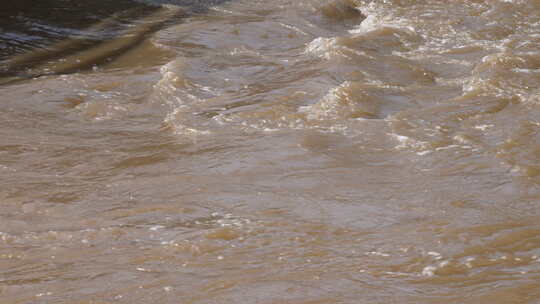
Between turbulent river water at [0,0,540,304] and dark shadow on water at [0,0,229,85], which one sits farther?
dark shadow on water at [0,0,229,85]

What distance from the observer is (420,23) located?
8602 millimetres

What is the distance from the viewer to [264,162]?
13.8ft

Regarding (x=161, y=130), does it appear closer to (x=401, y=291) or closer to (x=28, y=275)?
(x=28, y=275)

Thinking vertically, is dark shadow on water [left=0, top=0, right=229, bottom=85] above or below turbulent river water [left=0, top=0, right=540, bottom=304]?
above

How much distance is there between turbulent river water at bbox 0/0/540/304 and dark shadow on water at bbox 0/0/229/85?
1.4 inches

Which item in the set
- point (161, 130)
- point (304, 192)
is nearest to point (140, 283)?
point (304, 192)

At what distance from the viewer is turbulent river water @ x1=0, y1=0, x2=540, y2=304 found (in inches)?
110

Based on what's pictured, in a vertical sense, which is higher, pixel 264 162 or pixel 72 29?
pixel 72 29

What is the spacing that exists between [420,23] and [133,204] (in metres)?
5.71

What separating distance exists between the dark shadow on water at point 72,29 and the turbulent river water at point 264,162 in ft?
0.11

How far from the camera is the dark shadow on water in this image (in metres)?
6.75

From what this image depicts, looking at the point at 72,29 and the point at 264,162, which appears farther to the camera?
the point at 72,29

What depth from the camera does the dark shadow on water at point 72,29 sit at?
6.75 metres

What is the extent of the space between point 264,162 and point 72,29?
4337 millimetres
